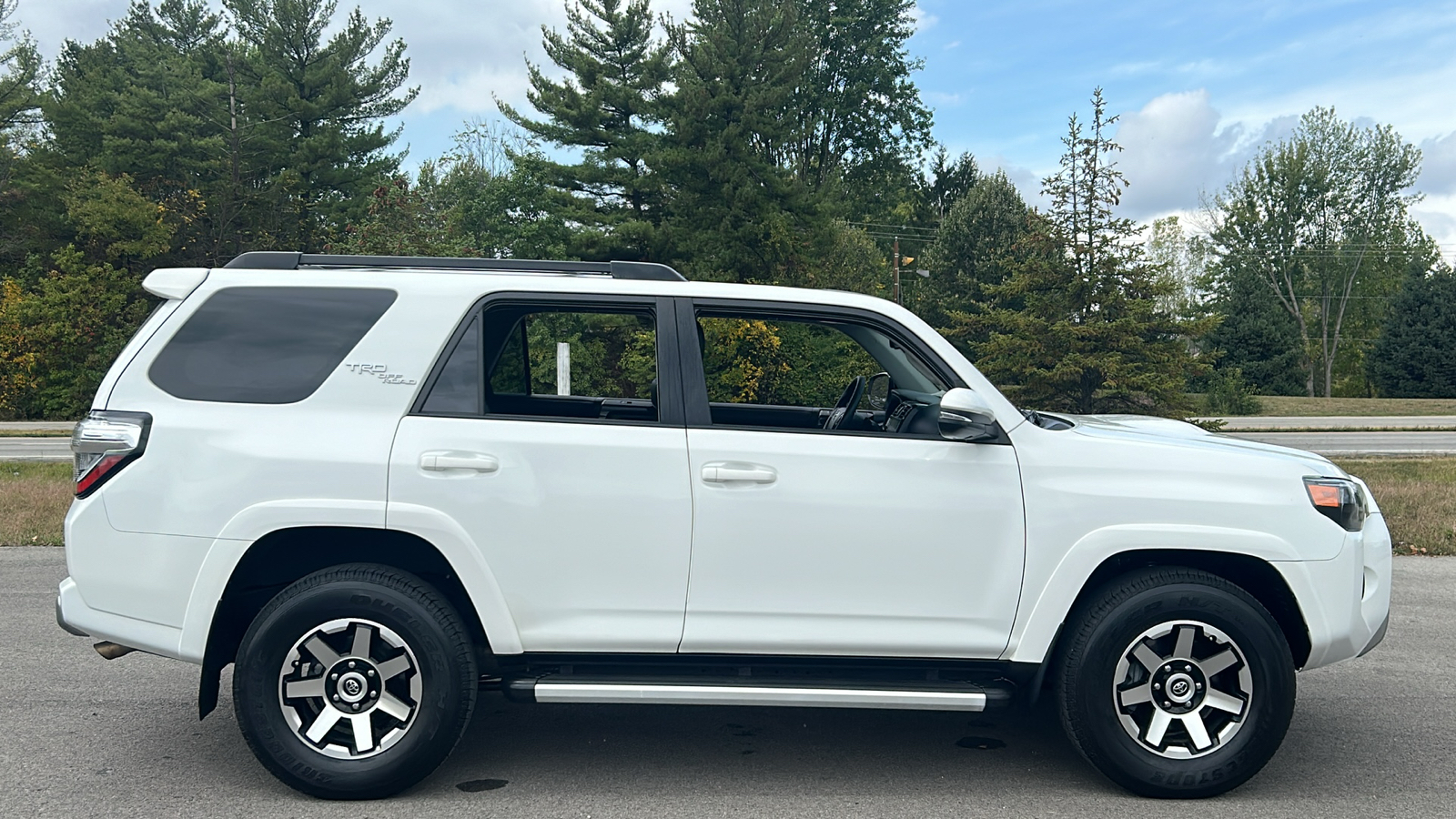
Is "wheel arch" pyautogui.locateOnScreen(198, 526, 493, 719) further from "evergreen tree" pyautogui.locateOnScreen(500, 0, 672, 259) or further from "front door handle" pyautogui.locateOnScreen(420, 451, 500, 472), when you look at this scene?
"evergreen tree" pyautogui.locateOnScreen(500, 0, 672, 259)

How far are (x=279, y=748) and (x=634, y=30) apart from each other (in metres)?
32.9

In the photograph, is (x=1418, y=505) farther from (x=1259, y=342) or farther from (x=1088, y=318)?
(x=1259, y=342)

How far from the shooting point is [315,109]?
40.9 metres

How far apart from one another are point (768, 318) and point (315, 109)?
4120cm

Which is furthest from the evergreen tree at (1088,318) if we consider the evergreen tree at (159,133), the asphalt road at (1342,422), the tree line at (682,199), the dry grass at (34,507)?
the evergreen tree at (159,133)

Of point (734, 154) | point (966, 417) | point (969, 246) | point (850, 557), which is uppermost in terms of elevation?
point (734, 154)

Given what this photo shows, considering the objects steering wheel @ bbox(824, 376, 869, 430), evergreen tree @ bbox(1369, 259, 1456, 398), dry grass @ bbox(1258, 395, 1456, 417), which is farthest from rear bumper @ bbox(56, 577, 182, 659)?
evergreen tree @ bbox(1369, 259, 1456, 398)

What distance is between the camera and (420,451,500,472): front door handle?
3959 millimetres

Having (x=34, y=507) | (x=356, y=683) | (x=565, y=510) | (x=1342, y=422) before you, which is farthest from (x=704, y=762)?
(x=1342, y=422)

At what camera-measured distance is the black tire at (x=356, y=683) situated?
390 centimetres

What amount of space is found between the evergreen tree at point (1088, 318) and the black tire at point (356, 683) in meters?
21.6

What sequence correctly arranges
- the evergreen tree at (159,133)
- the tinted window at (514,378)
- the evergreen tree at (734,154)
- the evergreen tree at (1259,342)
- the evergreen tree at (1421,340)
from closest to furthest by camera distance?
the tinted window at (514,378)
the evergreen tree at (734,154)
the evergreen tree at (159,133)
the evergreen tree at (1421,340)
the evergreen tree at (1259,342)

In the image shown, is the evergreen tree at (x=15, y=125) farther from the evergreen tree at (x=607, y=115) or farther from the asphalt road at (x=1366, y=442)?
the asphalt road at (x=1366, y=442)

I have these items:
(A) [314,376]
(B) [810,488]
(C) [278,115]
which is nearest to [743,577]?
(B) [810,488]
